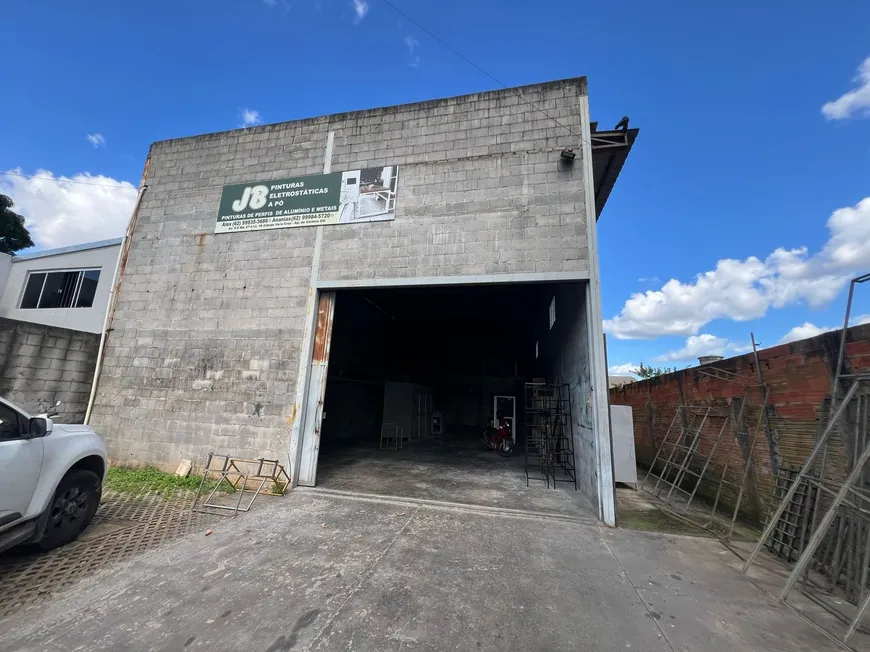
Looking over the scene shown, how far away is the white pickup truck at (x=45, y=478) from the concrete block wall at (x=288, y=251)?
2.37 m

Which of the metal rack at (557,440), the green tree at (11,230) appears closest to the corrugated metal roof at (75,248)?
the metal rack at (557,440)

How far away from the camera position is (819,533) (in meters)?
2.88

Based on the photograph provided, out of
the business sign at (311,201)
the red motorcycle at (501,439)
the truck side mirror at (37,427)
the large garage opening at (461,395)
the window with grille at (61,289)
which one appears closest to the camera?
the truck side mirror at (37,427)

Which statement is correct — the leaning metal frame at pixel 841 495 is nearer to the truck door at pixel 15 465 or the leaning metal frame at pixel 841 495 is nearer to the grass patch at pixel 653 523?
the grass patch at pixel 653 523

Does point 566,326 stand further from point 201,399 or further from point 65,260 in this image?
point 65,260

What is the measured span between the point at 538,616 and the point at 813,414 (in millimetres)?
3840

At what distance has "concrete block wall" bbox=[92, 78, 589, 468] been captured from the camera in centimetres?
601

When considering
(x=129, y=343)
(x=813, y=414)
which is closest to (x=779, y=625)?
(x=813, y=414)

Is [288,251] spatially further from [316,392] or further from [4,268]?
[4,268]

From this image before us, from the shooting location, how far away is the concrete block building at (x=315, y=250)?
19.3ft

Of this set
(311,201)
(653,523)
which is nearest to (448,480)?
(653,523)

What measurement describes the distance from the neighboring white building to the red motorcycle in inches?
444

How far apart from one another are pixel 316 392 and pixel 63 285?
9.30 metres

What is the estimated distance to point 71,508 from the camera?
3670mm
